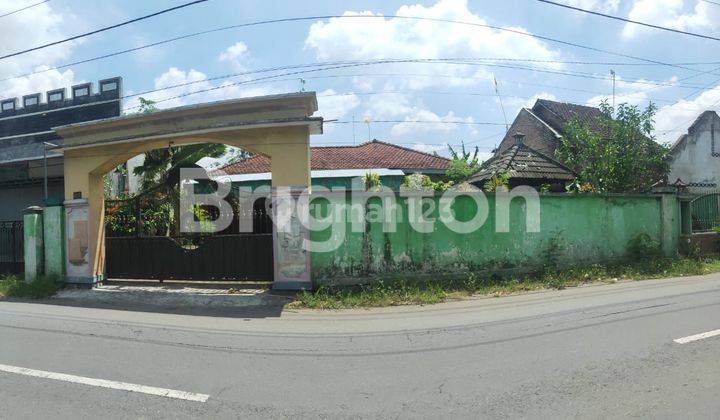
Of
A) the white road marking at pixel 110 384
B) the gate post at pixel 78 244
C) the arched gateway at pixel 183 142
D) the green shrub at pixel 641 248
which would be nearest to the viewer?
the white road marking at pixel 110 384

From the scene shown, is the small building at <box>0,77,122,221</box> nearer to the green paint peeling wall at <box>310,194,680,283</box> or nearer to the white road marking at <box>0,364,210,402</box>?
the green paint peeling wall at <box>310,194,680,283</box>

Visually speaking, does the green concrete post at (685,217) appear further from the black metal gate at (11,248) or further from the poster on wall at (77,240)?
the black metal gate at (11,248)

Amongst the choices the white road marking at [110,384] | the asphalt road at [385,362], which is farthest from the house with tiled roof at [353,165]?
the white road marking at [110,384]

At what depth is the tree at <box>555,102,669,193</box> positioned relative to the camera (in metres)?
14.8

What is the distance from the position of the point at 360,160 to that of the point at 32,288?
658 inches

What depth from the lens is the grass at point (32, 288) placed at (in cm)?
1073

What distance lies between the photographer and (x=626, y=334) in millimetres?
5691

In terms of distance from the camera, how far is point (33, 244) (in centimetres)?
1178

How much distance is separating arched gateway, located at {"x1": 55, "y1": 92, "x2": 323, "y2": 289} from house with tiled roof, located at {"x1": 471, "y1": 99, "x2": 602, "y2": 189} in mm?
8442

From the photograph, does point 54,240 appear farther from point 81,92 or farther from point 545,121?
point 545,121

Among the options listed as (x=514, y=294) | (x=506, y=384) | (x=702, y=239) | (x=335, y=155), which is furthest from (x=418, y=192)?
(x=335, y=155)

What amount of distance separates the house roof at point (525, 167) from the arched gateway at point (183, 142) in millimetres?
8556

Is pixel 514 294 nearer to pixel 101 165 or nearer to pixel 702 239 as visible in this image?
pixel 702 239

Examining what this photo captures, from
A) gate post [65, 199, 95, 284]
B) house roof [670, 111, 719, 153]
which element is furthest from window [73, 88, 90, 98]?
house roof [670, 111, 719, 153]
